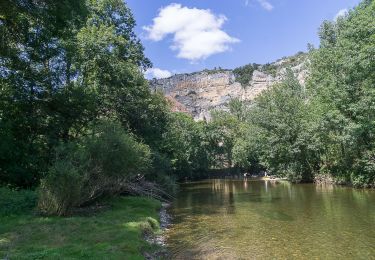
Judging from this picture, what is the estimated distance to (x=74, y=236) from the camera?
15172 millimetres

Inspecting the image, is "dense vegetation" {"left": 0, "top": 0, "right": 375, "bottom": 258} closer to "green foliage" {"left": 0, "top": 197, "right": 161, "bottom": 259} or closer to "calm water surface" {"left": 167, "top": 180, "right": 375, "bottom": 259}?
"green foliage" {"left": 0, "top": 197, "right": 161, "bottom": 259}

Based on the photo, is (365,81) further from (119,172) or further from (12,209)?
(12,209)

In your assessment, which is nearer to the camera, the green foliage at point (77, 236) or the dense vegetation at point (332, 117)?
the green foliage at point (77, 236)

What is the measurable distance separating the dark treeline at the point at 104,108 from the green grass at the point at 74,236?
2087 millimetres

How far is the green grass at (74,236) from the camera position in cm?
1261

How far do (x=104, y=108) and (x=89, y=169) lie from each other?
15.6 m

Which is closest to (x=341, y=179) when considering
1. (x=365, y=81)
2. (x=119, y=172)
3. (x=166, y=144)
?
(x=365, y=81)

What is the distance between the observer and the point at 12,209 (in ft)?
64.5

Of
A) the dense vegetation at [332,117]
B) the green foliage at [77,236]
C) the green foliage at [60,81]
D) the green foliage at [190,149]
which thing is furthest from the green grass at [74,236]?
the green foliage at [190,149]

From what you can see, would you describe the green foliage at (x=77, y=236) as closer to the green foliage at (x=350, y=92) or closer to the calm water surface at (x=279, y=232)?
the calm water surface at (x=279, y=232)

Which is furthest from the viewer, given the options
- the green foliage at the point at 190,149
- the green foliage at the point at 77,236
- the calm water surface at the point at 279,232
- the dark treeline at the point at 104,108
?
the green foliage at the point at 190,149

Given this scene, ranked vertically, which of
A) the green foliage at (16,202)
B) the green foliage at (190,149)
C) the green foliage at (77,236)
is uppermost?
the green foliage at (190,149)

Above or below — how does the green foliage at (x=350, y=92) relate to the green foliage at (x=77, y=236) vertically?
above

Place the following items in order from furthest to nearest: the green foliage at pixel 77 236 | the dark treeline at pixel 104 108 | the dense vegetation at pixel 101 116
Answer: the dark treeline at pixel 104 108 → the dense vegetation at pixel 101 116 → the green foliage at pixel 77 236
